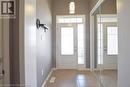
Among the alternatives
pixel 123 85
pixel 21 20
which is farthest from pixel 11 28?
pixel 123 85

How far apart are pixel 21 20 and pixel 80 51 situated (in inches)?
286

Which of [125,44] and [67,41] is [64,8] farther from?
[125,44]

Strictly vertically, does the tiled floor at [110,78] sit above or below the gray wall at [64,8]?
below

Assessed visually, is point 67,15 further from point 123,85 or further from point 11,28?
point 11,28

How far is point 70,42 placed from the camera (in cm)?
924

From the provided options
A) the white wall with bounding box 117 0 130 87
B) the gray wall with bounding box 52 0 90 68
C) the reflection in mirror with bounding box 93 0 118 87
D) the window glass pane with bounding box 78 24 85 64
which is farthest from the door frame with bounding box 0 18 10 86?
the window glass pane with bounding box 78 24 85 64

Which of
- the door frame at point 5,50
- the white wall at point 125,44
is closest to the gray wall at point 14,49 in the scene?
the door frame at point 5,50

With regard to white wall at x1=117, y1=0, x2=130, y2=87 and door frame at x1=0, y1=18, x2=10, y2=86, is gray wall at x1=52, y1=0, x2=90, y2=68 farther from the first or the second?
door frame at x1=0, y1=18, x2=10, y2=86

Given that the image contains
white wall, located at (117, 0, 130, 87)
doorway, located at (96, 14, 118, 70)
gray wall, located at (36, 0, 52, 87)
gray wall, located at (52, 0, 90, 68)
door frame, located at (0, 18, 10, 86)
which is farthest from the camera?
gray wall, located at (52, 0, 90, 68)

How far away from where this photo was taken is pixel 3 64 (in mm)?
2010

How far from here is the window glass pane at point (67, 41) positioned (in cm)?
922

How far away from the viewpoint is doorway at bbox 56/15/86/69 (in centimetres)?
921

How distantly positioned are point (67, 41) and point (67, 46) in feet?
0.76

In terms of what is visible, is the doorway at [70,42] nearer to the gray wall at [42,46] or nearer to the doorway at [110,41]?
the gray wall at [42,46]
